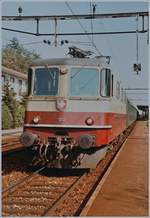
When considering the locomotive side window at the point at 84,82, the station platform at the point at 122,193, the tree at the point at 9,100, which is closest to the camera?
the station platform at the point at 122,193

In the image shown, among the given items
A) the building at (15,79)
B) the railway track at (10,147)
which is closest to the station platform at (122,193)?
the railway track at (10,147)

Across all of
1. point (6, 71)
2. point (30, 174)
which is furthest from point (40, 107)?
point (6, 71)

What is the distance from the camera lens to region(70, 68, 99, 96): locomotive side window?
10.9m

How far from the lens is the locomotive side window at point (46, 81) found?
433 inches

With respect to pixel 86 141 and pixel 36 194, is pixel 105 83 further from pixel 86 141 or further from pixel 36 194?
pixel 36 194

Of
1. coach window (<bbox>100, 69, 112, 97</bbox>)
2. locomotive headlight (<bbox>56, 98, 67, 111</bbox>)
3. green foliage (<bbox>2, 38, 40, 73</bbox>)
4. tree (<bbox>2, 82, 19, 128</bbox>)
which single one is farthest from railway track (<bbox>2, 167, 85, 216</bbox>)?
green foliage (<bbox>2, 38, 40, 73</bbox>)

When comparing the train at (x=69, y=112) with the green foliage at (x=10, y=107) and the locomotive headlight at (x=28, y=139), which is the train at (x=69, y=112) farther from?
the green foliage at (x=10, y=107)

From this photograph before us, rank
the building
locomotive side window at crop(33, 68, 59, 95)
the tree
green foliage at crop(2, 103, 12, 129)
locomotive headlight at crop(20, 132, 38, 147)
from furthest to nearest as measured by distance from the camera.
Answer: the building < the tree < green foliage at crop(2, 103, 12, 129) < locomotive side window at crop(33, 68, 59, 95) < locomotive headlight at crop(20, 132, 38, 147)

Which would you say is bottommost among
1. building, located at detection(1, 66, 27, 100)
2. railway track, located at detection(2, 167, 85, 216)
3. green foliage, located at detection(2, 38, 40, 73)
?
railway track, located at detection(2, 167, 85, 216)

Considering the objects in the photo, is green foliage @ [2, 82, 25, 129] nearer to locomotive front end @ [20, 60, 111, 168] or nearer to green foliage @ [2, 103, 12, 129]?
green foliage @ [2, 103, 12, 129]

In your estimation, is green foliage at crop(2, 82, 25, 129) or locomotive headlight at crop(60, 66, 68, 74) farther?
green foliage at crop(2, 82, 25, 129)

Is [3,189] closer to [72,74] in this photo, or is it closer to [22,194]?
[22,194]

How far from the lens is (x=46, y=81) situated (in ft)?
36.5

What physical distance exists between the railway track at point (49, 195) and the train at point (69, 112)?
445 millimetres
